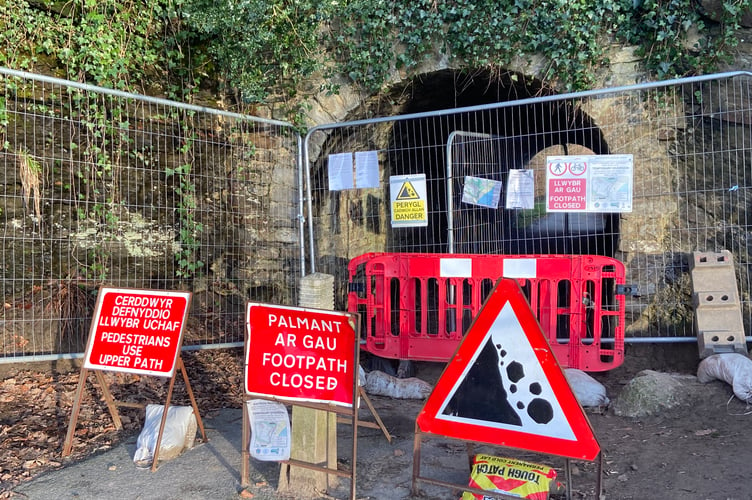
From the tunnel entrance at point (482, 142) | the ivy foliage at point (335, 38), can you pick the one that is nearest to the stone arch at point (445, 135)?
the tunnel entrance at point (482, 142)

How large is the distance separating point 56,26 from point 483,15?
15.0 ft

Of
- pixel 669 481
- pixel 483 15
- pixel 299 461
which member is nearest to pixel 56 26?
pixel 483 15

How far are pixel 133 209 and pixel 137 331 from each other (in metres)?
2.34

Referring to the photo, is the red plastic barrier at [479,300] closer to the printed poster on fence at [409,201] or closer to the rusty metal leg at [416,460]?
the printed poster on fence at [409,201]

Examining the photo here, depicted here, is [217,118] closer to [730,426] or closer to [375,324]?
[375,324]

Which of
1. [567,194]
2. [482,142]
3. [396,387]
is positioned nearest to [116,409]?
[396,387]

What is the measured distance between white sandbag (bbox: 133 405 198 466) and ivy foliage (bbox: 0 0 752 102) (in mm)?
3949

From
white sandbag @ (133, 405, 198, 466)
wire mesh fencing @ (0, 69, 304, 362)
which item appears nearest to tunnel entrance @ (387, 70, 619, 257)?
wire mesh fencing @ (0, 69, 304, 362)

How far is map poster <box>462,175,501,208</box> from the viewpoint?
20.6 feet

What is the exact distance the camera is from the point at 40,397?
17.0 feet

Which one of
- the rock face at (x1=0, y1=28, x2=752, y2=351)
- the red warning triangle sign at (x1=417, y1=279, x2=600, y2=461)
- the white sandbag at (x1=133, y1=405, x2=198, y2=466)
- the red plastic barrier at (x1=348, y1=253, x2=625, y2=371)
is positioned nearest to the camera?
the red warning triangle sign at (x1=417, y1=279, x2=600, y2=461)

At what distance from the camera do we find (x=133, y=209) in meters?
6.23

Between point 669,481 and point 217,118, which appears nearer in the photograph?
point 669,481

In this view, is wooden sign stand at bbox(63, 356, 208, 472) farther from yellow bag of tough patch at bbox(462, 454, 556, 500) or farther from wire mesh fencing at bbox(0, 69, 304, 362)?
yellow bag of tough patch at bbox(462, 454, 556, 500)
